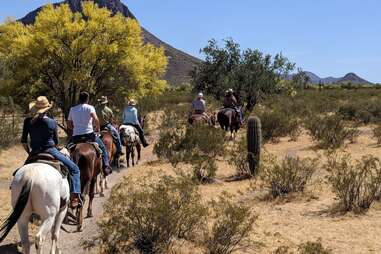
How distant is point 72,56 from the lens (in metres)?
19.9

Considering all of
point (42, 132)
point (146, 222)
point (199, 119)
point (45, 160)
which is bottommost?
point (146, 222)

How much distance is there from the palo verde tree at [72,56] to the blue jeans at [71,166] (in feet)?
43.0

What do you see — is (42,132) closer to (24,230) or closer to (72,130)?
(24,230)

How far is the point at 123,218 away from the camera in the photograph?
6.76m

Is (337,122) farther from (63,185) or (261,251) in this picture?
(63,185)

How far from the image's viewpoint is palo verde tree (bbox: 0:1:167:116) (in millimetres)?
19469

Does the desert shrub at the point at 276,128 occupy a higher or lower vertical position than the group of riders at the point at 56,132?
lower

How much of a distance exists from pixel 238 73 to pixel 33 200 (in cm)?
2245

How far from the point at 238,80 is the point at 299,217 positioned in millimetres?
19075

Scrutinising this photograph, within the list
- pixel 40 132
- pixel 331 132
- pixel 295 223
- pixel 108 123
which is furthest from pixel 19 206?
pixel 331 132

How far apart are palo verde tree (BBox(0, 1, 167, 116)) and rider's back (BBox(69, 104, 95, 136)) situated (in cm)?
1139

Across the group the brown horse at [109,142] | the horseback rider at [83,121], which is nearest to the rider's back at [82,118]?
the horseback rider at [83,121]

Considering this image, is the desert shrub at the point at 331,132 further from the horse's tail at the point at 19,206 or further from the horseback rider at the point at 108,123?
the horse's tail at the point at 19,206

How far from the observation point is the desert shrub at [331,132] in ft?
56.3
